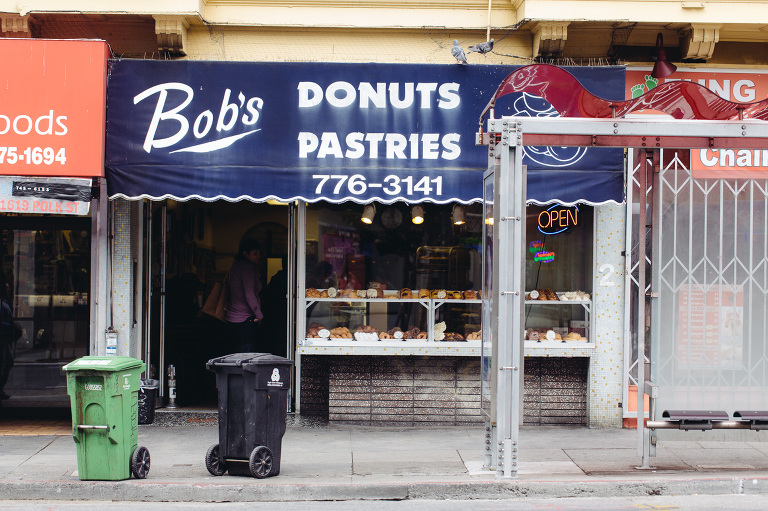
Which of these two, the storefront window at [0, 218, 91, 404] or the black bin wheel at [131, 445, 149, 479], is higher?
the storefront window at [0, 218, 91, 404]

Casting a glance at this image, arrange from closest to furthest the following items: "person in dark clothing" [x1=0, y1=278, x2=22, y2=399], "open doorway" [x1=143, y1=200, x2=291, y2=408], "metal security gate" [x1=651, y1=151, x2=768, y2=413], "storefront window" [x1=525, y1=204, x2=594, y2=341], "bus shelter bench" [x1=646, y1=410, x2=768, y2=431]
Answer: "bus shelter bench" [x1=646, y1=410, x2=768, y2=431] → "metal security gate" [x1=651, y1=151, x2=768, y2=413] → "storefront window" [x1=525, y1=204, x2=594, y2=341] → "person in dark clothing" [x1=0, y1=278, x2=22, y2=399] → "open doorway" [x1=143, y1=200, x2=291, y2=408]

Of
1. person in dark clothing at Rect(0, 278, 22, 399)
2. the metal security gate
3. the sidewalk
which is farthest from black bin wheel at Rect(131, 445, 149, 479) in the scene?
the metal security gate

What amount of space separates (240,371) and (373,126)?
3.31m

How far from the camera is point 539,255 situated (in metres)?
9.78

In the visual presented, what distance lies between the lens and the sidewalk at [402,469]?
679 cm

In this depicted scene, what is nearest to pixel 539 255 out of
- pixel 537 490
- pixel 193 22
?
pixel 537 490

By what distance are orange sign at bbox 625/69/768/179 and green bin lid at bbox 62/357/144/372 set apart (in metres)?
6.57

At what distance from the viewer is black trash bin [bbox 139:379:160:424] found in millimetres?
9438

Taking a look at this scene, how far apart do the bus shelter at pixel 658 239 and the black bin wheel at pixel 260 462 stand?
2.01m

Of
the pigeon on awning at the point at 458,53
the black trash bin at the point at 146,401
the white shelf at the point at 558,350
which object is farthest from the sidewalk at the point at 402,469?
the pigeon on awning at the point at 458,53

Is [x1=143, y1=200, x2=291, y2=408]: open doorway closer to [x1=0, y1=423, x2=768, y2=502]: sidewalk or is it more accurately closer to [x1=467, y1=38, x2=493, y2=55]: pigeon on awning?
[x1=0, y1=423, x2=768, y2=502]: sidewalk

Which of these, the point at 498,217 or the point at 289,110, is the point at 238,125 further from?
the point at 498,217

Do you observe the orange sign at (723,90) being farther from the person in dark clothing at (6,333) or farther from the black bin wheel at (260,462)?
the person in dark clothing at (6,333)

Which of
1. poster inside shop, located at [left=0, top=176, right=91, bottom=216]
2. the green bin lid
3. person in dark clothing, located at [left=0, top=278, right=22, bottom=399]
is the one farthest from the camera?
person in dark clothing, located at [left=0, top=278, right=22, bottom=399]
